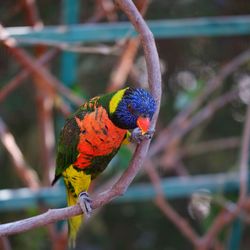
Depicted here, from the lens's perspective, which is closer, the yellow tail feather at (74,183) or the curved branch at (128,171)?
the curved branch at (128,171)

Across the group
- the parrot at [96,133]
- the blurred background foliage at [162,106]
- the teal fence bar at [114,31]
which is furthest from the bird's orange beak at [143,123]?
the blurred background foliage at [162,106]

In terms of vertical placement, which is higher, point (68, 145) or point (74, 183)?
point (68, 145)

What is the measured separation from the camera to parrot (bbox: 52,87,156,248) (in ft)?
3.72

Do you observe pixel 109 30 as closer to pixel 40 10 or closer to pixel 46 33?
pixel 46 33

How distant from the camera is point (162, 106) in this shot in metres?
2.95

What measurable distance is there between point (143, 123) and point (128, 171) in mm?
120

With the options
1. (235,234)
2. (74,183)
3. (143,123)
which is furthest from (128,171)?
(235,234)

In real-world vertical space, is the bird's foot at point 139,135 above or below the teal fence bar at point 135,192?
above

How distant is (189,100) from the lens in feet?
7.48

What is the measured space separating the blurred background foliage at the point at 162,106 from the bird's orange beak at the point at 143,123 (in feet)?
5.29

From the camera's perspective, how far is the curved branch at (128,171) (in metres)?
0.99

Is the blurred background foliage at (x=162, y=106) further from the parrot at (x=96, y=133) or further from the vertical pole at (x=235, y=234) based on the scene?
the parrot at (x=96, y=133)

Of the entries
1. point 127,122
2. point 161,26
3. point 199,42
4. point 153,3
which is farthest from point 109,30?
point 199,42

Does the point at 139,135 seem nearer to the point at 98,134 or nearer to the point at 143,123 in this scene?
the point at 143,123
